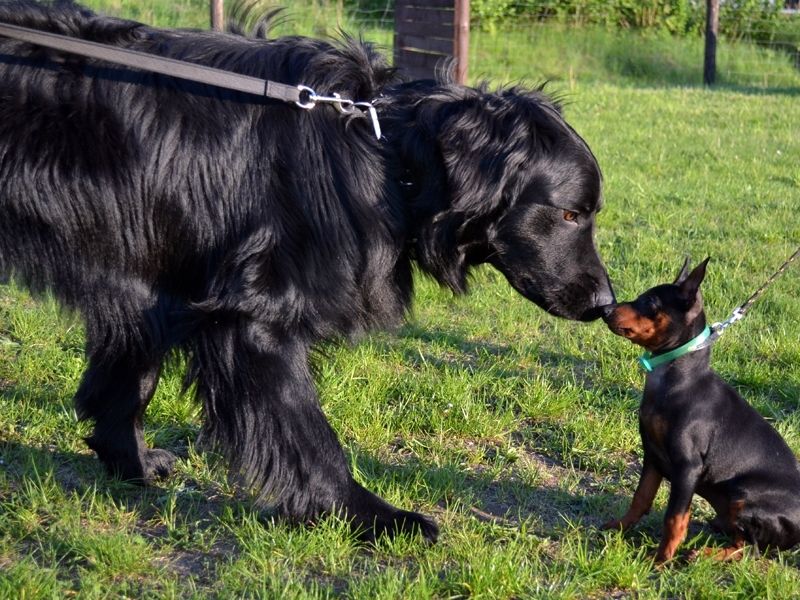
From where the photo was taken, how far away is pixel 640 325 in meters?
3.15

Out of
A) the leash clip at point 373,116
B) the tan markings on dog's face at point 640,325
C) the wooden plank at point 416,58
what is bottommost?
the tan markings on dog's face at point 640,325

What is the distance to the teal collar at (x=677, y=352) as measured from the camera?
3137 mm

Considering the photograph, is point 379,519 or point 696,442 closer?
point 696,442

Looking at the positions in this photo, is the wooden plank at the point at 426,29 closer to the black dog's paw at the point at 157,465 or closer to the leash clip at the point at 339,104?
A: the leash clip at the point at 339,104

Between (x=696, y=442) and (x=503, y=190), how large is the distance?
993 mm

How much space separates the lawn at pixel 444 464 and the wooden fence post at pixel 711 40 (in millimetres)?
11279

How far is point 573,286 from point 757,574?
1.10 meters

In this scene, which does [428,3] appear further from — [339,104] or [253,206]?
[253,206]

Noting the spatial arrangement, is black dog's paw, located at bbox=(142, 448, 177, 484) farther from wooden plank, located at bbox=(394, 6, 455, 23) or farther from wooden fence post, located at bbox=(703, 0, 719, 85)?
wooden fence post, located at bbox=(703, 0, 719, 85)

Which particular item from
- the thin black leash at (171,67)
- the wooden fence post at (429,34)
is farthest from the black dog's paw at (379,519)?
the wooden fence post at (429,34)

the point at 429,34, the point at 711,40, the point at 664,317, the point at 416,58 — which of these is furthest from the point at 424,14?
the point at 711,40

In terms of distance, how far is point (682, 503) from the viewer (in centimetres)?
297

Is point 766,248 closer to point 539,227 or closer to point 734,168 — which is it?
point 734,168

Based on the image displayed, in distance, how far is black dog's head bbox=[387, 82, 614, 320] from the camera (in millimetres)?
3221
